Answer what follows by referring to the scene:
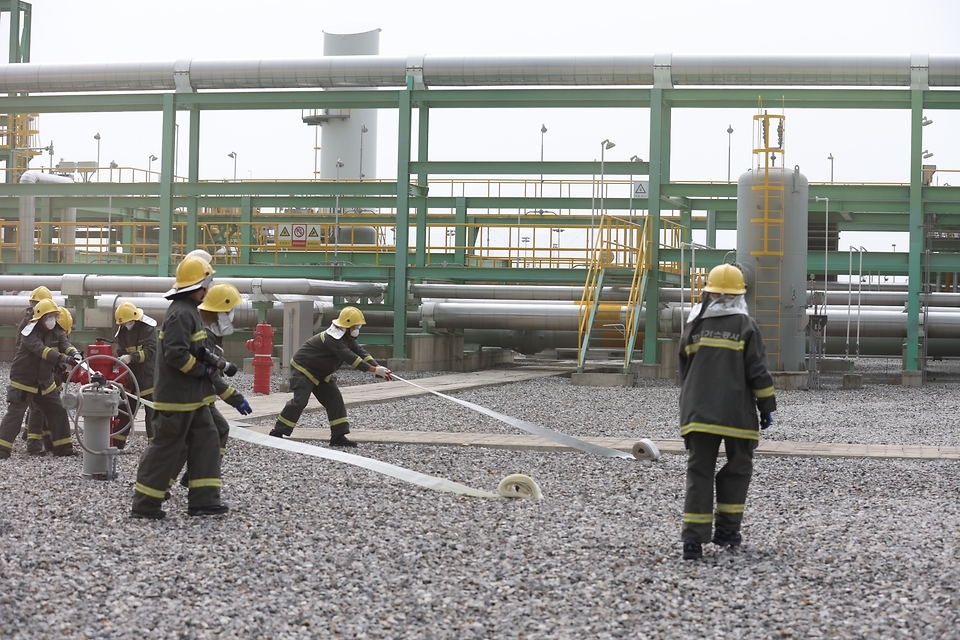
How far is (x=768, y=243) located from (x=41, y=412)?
13695 mm

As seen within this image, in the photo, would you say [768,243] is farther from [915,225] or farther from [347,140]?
[347,140]

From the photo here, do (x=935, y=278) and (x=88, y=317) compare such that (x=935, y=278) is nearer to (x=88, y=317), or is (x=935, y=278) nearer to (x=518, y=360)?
(x=518, y=360)

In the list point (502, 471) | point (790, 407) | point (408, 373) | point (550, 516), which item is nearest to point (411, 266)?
point (408, 373)

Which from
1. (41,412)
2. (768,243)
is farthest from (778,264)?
(41,412)

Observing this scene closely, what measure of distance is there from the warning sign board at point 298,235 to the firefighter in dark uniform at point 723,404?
22919 millimetres

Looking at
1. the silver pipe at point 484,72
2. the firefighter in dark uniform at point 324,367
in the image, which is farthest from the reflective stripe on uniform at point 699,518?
the silver pipe at point 484,72

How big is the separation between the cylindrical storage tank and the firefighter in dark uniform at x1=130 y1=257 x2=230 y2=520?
46.1 feet

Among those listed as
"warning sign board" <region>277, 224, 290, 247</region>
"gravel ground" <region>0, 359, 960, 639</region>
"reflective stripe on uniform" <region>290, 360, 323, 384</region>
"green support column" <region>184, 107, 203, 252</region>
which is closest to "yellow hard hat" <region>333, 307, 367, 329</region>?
"reflective stripe on uniform" <region>290, 360, 323, 384</region>

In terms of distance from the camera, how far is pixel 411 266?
74.5 feet

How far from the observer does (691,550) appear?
5359mm

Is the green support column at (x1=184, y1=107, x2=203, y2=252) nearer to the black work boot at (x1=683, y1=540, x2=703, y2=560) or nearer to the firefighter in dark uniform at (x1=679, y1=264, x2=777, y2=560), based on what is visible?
the firefighter in dark uniform at (x1=679, y1=264, x2=777, y2=560)

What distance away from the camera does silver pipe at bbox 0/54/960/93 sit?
2017 cm

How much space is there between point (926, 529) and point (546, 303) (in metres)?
16.0

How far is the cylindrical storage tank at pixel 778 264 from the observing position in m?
18.8
